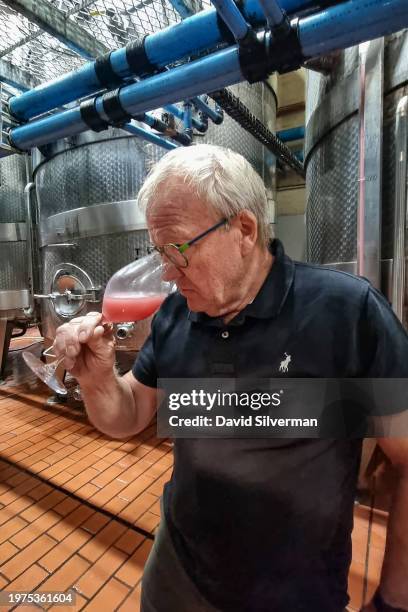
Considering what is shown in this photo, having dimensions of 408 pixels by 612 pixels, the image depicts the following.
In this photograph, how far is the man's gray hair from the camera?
2.67 ft

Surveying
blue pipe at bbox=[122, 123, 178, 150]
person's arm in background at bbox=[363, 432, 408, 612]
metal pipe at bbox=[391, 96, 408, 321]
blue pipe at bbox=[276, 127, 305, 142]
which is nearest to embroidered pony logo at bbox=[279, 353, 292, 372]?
person's arm in background at bbox=[363, 432, 408, 612]

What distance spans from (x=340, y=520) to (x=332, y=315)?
0.57 meters

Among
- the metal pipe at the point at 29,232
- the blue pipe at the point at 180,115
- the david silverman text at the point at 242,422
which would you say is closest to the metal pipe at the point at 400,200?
the david silverman text at the point at 242,422

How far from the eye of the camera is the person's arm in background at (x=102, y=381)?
87cm

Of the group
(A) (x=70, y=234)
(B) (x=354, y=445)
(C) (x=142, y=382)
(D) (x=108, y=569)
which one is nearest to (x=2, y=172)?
(A) (x=70, y=234)

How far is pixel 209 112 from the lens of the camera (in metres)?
2.35

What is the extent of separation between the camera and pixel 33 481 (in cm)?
214

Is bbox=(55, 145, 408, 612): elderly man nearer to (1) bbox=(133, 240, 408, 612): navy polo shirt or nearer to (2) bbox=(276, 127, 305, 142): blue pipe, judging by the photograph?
(1) bbox=(133, 240, 408, 612): navy polo shirt

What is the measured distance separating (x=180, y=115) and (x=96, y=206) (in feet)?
3.18

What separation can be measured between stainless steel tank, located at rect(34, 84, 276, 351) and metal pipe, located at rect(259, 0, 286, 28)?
4.93 feet

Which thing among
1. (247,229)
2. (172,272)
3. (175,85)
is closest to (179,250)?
(172,272)

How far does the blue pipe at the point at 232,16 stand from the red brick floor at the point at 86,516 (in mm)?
2386

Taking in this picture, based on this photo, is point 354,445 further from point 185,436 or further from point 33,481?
point 33,481

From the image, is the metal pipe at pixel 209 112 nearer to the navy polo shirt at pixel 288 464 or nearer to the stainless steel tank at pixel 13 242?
the navy polo shirt at pixel 288 464
